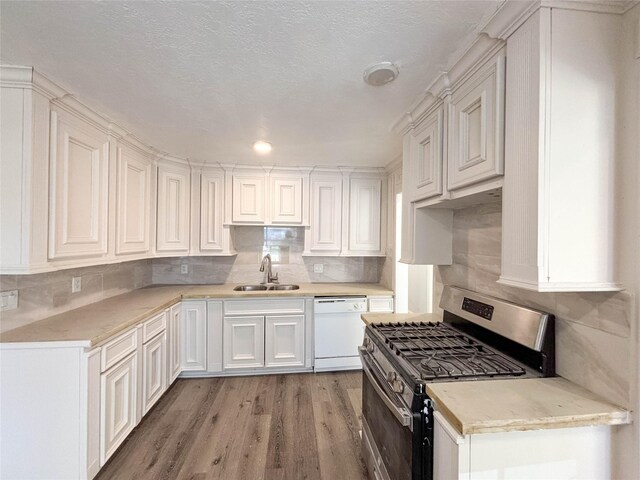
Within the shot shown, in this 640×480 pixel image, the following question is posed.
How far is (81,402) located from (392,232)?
2766mm

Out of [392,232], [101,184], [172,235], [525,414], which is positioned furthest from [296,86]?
[172,235]

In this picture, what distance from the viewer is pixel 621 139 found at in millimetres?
951

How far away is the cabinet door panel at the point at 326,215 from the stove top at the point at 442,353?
1.62m

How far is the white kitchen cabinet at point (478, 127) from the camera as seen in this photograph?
1.12m

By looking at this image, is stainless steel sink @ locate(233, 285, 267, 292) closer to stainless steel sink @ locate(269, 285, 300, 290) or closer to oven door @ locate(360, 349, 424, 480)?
stainless steel sink @ locate(269, 285, 300, 290)

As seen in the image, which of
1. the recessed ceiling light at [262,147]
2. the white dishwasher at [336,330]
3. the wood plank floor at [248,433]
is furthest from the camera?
the white dishwasher at [336,330]

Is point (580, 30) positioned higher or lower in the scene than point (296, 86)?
lower

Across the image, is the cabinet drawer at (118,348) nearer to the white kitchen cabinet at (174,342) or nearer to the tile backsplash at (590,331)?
the white kitchen cabinet at (174,342)

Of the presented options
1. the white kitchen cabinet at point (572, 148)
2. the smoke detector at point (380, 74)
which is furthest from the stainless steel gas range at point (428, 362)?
the smoke detector at point (380, 74)

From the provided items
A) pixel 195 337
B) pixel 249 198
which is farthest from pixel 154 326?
pixel 249 198

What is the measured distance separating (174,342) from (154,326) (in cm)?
50

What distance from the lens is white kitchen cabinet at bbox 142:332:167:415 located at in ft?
7.26

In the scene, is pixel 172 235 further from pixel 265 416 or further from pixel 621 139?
pixel 621 139

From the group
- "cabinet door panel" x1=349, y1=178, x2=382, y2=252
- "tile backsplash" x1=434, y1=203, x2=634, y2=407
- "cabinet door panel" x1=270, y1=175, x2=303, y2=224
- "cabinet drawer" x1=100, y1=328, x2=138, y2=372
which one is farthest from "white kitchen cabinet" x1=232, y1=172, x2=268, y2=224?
A: "tile backsplash" x1=434, y1=203, x2=634, y2=407
